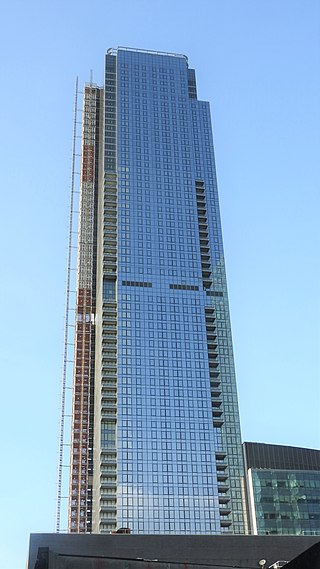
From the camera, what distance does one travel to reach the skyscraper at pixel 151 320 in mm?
132750

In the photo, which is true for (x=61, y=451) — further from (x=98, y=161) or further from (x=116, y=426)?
(x=98, y=161)

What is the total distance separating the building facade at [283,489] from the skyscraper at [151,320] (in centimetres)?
333

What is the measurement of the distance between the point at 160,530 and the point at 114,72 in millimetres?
109288

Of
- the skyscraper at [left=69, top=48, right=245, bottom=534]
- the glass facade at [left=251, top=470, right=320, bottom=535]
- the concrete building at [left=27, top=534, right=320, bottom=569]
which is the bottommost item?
the concrete building at [left=27, top=534, right=320, bottom=569]

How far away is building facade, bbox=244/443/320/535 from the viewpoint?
422 ft

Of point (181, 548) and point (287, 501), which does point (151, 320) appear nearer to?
point (287, 501)

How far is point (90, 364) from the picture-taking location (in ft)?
525

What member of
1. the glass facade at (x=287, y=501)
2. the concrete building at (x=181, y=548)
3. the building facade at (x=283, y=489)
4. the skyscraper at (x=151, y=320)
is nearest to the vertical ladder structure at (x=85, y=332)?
the skyscraper at (x=151, y=320)

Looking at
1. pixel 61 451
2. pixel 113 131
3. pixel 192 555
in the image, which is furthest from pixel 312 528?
pixel 113 131

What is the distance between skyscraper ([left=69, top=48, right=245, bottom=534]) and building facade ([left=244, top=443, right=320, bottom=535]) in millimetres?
3334

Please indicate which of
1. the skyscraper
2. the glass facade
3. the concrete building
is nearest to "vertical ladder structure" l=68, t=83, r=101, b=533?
the skyscraper

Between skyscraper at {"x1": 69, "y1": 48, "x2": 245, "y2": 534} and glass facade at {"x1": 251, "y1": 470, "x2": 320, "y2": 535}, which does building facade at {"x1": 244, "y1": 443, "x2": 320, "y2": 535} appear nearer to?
glass facade at {"x1": 251, "y1": 470, "x2": 320, "y2": 535}

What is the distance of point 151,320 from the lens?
14675 cm

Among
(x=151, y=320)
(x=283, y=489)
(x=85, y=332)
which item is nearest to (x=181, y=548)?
(x=283, y=489)
